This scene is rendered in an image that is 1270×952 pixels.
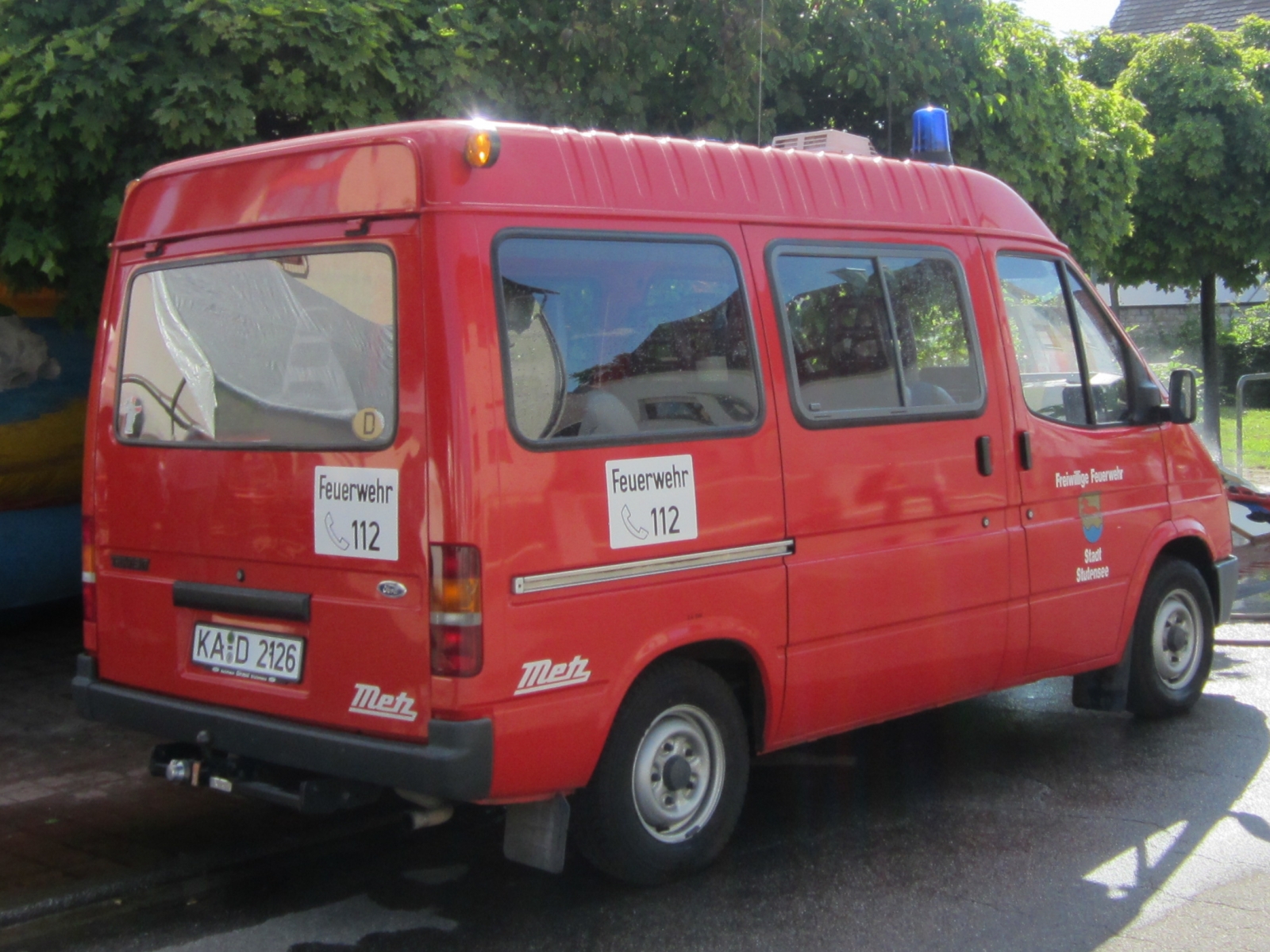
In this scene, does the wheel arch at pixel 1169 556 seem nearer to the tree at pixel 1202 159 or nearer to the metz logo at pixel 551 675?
the metz logo at pixel 551 675

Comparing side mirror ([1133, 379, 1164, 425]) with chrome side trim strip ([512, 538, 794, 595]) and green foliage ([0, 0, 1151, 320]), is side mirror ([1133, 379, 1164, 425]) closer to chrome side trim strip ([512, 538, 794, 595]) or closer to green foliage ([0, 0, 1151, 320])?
chrome side trim strip ([512, 538, 794, 595])

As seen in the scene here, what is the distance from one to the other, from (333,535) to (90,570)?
128 centimetres

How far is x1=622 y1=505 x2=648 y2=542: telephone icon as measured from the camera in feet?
14.4

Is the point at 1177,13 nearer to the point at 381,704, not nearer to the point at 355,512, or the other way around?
the point at 355,512

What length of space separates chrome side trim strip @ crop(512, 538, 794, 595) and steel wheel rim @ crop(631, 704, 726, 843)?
1.63 ft

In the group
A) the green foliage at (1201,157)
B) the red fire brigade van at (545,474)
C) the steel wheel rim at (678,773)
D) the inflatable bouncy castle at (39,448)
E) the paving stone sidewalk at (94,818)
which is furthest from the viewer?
the green foliage at (1201,157)

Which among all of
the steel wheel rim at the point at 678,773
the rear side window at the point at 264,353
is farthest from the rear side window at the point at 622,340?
the steel wheel rim at the point at 678,773

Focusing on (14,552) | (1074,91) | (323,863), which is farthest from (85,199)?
(1074,91)

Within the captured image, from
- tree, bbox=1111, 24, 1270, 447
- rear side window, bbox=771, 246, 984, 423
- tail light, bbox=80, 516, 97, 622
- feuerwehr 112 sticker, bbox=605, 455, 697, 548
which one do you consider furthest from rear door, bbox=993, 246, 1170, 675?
tree, bbox=1111, 24, 1270, 447

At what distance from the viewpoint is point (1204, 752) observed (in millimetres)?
6418

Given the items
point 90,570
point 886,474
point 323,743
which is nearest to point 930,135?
point 886,474

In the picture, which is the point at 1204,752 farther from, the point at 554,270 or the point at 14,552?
the point at 14,552

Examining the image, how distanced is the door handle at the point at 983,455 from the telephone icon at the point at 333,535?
2.65m

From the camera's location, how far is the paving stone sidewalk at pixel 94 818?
16.1ft
